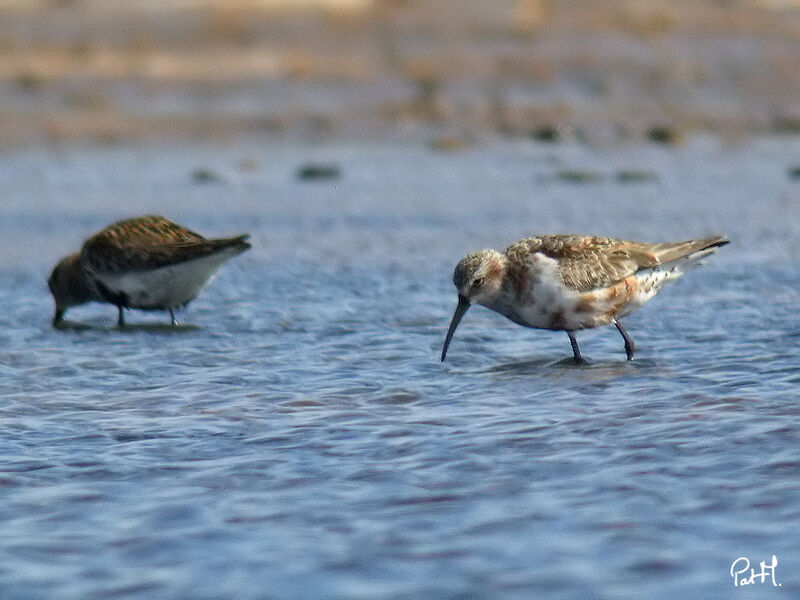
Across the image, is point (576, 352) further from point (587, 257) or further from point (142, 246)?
point (142, 246)

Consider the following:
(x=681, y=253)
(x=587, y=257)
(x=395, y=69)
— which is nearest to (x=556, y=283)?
(x=587, y=257)

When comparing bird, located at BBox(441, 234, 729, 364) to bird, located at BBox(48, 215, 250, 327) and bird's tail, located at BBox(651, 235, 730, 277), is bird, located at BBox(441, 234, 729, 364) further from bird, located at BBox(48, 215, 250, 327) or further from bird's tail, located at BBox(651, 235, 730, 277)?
bird, located at BBox(48, 215, 250, 327)

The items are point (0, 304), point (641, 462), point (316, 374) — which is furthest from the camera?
point (0, 304)

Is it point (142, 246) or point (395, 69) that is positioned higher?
point (395, 69)

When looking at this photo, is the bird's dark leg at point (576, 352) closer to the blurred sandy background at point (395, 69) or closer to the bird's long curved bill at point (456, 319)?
Answer: the bird's long curved bill at point (456, 319)

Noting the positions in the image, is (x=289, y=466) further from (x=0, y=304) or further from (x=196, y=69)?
(x=196, y=69)

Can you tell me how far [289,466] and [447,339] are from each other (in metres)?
3.03

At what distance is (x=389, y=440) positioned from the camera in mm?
7496

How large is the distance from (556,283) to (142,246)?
3.72 m

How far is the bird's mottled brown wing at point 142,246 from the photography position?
1162 centimetres

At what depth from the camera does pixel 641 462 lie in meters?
6.89

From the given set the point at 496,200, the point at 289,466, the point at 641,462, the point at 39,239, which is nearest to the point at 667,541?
the point at 641,462

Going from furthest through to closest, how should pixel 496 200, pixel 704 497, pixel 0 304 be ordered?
1. pixel 496 200
2. pixel 0 304
3. pixel 704 497

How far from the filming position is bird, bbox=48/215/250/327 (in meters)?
11.6
